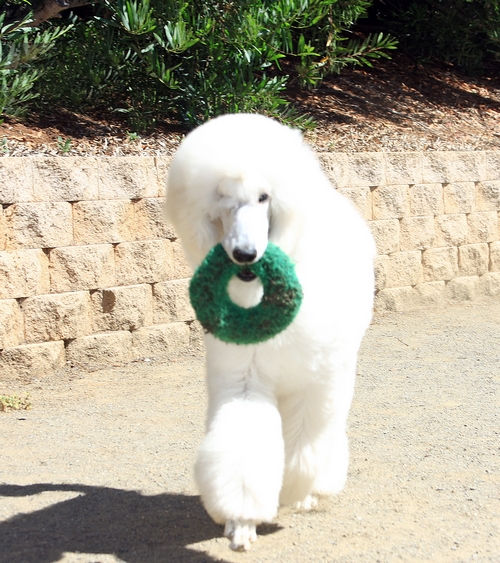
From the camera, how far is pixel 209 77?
854 centimetres

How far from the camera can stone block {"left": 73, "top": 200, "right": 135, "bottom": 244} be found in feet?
21.7

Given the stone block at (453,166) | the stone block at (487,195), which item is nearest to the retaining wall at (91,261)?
the stone block at (453,166)

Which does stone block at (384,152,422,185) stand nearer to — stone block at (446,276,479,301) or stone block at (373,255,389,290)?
stone block at (373,255,389,290)

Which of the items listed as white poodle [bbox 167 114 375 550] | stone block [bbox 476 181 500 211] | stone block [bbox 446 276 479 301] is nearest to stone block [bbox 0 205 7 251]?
white poodle [bbox 167 114 375 550]

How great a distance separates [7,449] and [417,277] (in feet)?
18.4

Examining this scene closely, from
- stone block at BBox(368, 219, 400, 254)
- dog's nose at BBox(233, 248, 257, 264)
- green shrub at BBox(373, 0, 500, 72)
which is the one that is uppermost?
green shrub at BBox(373, 0, 500, 72)

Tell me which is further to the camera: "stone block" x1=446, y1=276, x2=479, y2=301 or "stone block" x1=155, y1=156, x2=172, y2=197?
"stone block" x1=446, y1=276, x2=479, y2=301

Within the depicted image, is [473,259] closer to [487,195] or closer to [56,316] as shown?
[487,195]

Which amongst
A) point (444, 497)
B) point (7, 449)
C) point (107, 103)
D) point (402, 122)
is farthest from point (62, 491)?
point (402, 122)

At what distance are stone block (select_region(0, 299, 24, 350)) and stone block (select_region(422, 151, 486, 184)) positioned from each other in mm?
5027

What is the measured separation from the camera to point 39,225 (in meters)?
6.39

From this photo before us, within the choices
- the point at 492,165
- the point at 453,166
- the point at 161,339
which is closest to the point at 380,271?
the point at 453,166

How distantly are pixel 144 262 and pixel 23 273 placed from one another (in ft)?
3.69

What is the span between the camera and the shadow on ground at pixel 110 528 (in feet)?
11.3
